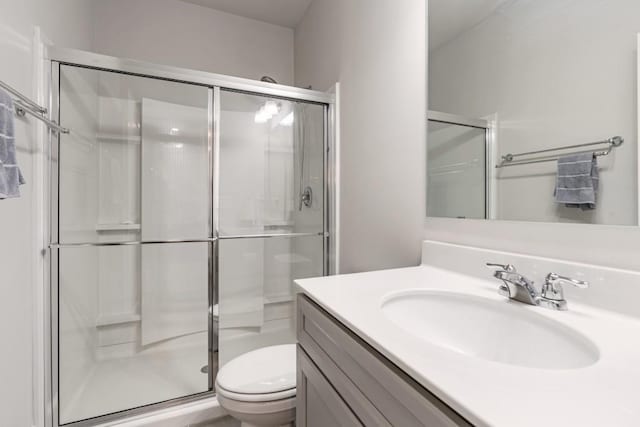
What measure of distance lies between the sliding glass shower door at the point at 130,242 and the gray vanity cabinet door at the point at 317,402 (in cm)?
100

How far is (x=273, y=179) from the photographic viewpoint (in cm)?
196

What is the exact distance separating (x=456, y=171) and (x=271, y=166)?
1230 mm

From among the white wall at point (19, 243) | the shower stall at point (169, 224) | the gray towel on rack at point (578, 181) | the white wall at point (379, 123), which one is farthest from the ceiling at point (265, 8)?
the gray towel on rack at point (578, 181)

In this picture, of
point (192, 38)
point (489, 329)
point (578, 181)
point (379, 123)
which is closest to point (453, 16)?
point (379, 123)

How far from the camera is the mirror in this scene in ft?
2.14

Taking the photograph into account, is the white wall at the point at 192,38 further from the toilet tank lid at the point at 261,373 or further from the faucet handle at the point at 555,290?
the faucet handle at the point at 555,290

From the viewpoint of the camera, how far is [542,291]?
0.72 metres

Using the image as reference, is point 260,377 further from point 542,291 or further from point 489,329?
point 542,291

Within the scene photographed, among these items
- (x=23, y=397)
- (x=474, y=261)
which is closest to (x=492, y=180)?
(x=474, y=261)

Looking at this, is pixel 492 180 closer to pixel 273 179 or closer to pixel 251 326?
pixel 273 179

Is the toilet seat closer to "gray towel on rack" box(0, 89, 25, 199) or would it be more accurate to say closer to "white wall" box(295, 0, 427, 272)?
"white wall" box(295, 0, 427, 272)

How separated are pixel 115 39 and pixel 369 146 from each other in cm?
193

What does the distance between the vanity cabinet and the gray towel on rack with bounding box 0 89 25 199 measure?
2.95ft

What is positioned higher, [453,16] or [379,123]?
[453,16]
